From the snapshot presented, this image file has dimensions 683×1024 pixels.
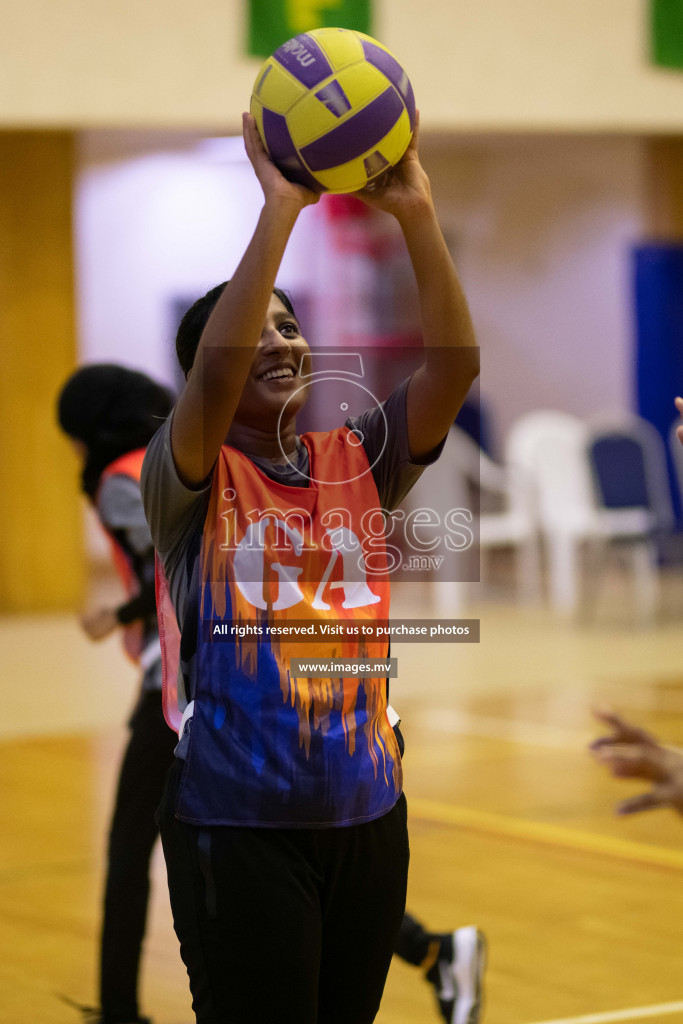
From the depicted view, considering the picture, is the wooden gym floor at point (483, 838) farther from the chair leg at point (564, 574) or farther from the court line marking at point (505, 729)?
the chair leg at point (564, 574)

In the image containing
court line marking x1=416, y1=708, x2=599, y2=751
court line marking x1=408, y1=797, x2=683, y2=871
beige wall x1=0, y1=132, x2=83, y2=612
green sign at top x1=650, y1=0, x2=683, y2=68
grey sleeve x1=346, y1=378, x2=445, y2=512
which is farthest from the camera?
beige wall x1=0, y1=132, x2=83, y2=612

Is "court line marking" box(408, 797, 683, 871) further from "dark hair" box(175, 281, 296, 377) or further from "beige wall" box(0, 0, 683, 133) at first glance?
"beige wall" box(0, 0, 683, 133)

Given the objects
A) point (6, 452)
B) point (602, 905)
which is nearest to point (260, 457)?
point (602, 905)

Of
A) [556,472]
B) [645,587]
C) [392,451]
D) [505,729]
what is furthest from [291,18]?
[392,451]

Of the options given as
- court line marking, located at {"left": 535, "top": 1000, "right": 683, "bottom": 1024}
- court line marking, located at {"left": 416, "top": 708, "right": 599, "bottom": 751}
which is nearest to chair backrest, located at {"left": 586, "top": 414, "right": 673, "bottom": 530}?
court line marking, located at {"left": 416, "top": 708, "right": 599, "bottom": 751}

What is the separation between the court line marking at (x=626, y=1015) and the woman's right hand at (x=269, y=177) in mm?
1902

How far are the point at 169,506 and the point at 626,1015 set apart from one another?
1817 mm

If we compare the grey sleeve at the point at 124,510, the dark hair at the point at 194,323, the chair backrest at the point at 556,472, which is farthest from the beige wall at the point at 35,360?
the dark hair at the point at 194,323

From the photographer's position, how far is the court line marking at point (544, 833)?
401cm

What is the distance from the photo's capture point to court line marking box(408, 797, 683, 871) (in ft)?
13.1

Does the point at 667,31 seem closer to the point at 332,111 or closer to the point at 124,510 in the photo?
the point at 124,510

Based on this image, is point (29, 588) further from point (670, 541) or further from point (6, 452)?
point (670, 541)

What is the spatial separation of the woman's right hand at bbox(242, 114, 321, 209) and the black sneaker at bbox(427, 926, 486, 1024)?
158 cm

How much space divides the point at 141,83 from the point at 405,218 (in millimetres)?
5682
